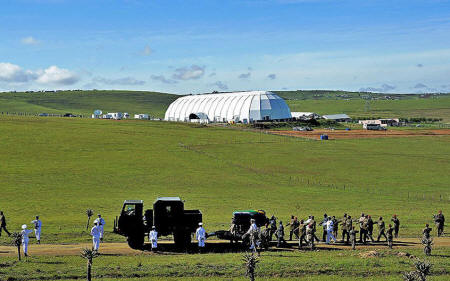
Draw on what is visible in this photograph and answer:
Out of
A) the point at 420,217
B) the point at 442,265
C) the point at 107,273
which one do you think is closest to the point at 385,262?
the point at 442,265

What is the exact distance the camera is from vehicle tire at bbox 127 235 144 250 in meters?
33.2

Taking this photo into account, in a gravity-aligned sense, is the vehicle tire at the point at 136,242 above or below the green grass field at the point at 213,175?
below

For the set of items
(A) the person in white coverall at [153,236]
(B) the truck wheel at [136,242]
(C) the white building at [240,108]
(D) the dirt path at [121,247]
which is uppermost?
(C) the white building at [240,108]

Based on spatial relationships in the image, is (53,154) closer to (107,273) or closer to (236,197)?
(236,197)

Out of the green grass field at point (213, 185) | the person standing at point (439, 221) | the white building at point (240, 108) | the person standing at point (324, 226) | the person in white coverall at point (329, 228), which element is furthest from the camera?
the white building at point (240, 108)

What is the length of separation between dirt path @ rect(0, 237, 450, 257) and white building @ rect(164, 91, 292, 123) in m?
123

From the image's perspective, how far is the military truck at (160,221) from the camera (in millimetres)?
33000

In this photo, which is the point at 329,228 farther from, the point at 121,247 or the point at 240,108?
the point at 240,108

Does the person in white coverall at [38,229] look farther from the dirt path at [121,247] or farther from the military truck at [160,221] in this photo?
the military truck at [160,221]

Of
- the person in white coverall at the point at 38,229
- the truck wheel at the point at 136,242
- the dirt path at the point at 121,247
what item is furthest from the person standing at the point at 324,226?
the person in white coverall at the point at 38,229

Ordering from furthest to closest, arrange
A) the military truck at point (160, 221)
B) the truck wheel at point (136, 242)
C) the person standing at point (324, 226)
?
the person standing at point (324, 226)
the truck wheel at point (136, 242)
the military truck at point (160, 221)

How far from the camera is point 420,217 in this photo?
1797 inches

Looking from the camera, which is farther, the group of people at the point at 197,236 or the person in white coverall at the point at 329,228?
the person in white coverall at the point at 329,228

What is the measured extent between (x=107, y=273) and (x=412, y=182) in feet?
163
